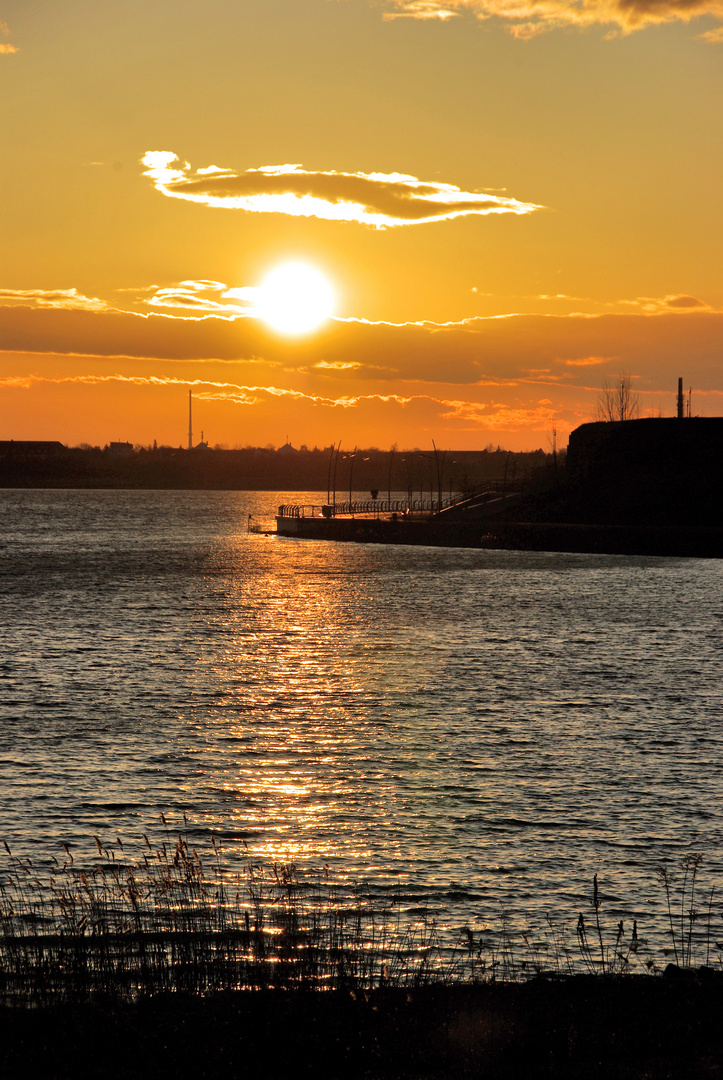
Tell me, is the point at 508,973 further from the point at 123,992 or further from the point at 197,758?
the point at 197,758

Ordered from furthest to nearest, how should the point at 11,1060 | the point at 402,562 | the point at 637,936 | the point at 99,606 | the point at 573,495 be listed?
1. the point at 573,495
2. the point at 402,562
3. the point at 99,606
4. the point at 637,936
5. the point at 11,1060

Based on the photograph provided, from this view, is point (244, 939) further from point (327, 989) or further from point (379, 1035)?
point (379, 1035)

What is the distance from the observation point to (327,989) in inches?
398

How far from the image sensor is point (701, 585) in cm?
7062

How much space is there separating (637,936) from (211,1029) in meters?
5.87

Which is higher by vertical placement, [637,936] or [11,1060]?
[11,1060]

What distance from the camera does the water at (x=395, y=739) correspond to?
16.1 m

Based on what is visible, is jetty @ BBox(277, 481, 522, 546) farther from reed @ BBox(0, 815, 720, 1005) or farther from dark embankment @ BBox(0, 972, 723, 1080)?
dark embankment @ BBox(0, 972, 723, 1080)

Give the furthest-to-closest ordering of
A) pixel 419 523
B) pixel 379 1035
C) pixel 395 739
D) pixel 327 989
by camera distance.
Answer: pixel 419 523, pixel 395 739, pixel 327 989, pixel 379 1035

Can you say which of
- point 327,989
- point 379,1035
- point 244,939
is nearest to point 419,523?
point 244,939

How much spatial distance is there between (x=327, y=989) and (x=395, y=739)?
14.6 m

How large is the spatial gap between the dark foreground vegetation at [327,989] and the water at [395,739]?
1.13 metres

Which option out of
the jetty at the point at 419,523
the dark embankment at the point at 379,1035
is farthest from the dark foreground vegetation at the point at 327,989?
the jetty at the point at 419,523

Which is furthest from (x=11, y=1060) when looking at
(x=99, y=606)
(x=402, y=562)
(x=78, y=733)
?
(x=402, y=562)
